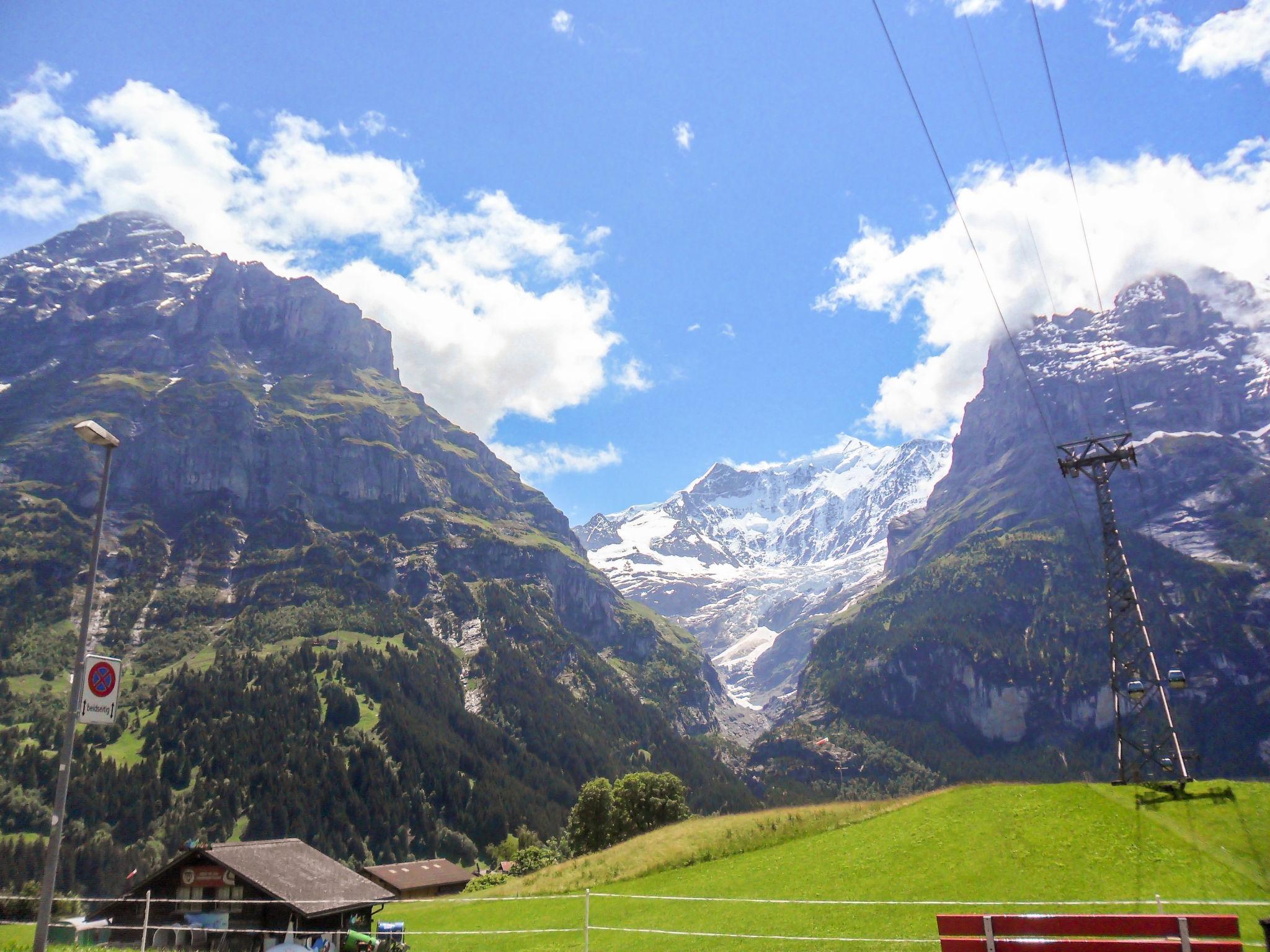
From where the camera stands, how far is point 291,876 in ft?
143

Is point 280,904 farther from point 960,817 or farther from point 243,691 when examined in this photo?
point 243,691

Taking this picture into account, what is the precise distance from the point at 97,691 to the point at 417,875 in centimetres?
9937

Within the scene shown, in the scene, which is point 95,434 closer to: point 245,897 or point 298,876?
point 245,897

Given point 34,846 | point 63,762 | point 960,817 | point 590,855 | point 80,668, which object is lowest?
point 34,846

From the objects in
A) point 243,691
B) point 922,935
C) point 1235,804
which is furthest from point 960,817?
point 243,691

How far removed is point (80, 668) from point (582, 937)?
18.9m

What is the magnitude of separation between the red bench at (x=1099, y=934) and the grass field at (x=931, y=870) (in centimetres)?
878

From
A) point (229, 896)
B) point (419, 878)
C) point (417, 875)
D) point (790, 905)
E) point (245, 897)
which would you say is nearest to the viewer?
point (790, 905)

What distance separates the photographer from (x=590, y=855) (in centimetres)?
5050

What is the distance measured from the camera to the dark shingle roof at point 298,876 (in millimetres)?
41000

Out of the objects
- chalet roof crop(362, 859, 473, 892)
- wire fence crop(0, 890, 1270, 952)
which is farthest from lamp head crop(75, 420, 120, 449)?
chalet roof crop(362, 859, 473, 892)

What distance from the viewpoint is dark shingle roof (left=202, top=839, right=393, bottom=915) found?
135 ft

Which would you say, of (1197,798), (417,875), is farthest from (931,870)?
(417,875)

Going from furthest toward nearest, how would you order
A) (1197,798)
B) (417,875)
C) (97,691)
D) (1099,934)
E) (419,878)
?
(417,875)
(419,878)
(1197,798)
(97,691)
(1099,934)
